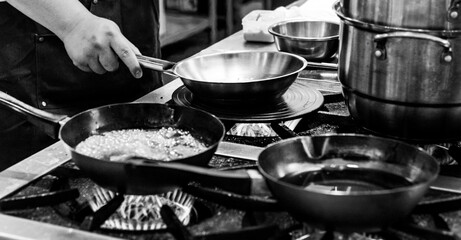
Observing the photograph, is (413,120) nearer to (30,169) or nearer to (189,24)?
(30,169)

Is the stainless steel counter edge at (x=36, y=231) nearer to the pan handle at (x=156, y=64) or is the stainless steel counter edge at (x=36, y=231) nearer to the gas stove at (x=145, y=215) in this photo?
the gas stove at (x=145, y=215)

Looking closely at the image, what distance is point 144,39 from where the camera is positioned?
2.15 m

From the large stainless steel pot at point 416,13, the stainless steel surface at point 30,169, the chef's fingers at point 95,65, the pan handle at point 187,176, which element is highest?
the large stainless steel pot at point 416,13

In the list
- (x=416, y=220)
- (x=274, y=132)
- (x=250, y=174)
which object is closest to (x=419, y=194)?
(x=416, y=220)

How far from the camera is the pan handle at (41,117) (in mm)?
1243

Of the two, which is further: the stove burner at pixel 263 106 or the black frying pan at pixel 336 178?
the stove burner at pixel 263 106

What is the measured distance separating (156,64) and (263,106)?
29 cm

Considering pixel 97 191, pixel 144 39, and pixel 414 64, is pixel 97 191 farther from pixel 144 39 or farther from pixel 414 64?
pixel 144 39

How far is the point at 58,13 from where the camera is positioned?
1709mm

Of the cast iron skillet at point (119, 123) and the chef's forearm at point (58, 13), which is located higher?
the chef's forearm at point (58, 13)

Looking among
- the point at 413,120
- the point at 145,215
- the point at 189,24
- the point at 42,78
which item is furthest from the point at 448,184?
the point at 189,24

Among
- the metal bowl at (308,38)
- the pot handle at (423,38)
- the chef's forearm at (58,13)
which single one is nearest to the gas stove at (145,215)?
the pot handle at (423,38)

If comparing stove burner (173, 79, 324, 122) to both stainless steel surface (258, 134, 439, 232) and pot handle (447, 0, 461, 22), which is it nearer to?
stainless steel surface (258, 134, 439, 232)

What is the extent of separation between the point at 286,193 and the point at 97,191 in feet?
1.37
